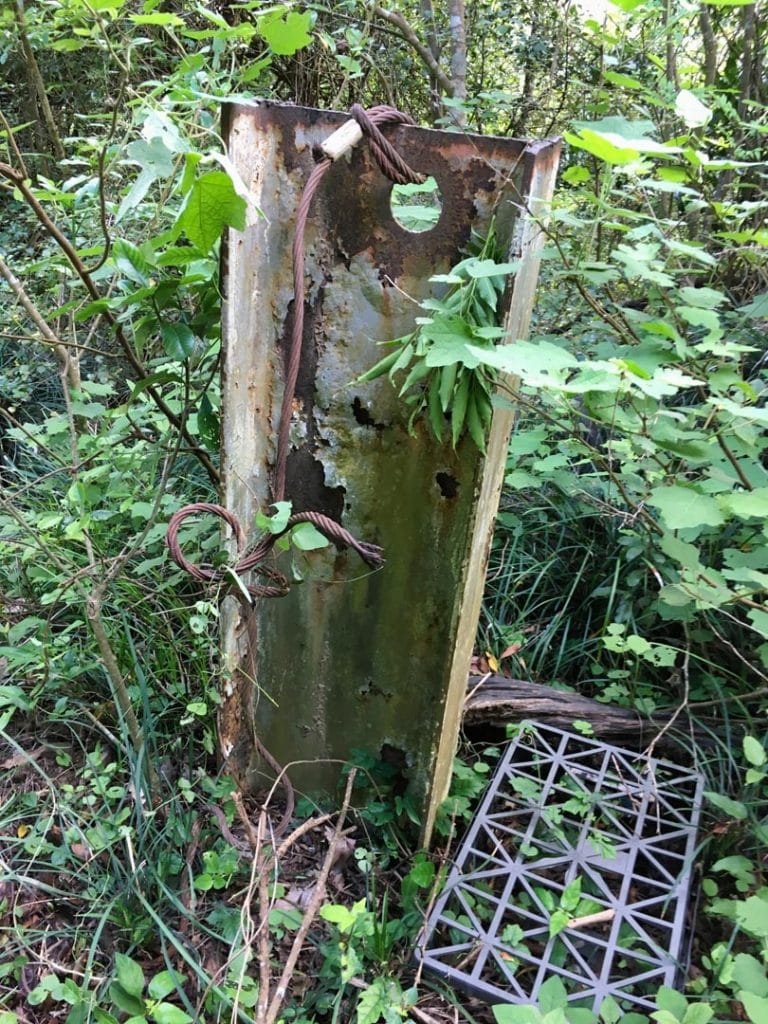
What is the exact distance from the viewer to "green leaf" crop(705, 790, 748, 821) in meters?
1.69

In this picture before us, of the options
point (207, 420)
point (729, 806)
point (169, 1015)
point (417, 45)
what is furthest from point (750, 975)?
point (417, 45)

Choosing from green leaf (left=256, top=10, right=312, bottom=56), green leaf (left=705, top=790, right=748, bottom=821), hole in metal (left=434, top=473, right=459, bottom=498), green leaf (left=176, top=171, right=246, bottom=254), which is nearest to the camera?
green leaf (left=176, top=171, right=246, bottom=254)

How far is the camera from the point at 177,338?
4.62 ft

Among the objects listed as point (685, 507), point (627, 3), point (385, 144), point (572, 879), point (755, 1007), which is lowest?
point (572, 879)

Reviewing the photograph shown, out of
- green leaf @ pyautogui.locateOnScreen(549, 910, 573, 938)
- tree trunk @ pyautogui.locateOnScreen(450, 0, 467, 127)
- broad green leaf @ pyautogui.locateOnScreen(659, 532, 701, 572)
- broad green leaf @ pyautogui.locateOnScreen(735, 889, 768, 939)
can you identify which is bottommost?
green leaf @ pyautogui.locateOnScreen(549, 910, 573, 938)

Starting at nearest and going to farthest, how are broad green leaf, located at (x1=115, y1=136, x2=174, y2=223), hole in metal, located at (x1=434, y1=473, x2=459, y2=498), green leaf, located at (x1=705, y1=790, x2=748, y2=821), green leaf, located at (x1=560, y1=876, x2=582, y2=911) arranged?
broad green leaf, located at (x1=115, y1=136, x2=174, y2=223), hole in metal, located at (x1=434, y1=473, x2=459, y2=498), green leaf, located at (x1=560, y1=876, x2=582, y2=911), green leaf, located at (x1=705, y1=790, x2=748, y2=821)

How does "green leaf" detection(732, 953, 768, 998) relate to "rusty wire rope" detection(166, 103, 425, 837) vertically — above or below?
below

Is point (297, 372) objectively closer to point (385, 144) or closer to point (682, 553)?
point (385, 144)

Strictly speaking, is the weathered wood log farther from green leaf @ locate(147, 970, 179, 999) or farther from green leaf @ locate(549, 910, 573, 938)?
green leaf @ locate(147, 970, 179, 999)

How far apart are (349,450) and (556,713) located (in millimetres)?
1149

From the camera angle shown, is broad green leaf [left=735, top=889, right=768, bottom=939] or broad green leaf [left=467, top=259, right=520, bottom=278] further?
broad green leaf [left=735, top=889, right=768, bottom=939]

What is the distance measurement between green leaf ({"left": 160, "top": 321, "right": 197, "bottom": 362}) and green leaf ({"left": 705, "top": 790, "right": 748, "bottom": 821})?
64.8 inches

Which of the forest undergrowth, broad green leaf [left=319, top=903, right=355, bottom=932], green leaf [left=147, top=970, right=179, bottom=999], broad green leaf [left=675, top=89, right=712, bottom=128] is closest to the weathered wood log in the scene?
the forest undergrowth

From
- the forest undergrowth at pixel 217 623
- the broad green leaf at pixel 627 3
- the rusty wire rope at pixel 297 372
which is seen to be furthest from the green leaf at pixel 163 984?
the broad green leaf at pixel 627 3
